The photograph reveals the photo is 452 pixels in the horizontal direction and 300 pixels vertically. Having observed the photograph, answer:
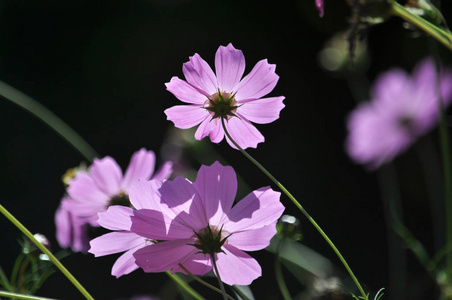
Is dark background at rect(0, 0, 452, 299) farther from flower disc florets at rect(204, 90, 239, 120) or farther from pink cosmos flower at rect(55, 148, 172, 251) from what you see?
flower disc florets at rect(204, 90, 239, 120)

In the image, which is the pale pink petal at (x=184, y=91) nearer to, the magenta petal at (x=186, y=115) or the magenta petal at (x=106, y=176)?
the magenta petal at (x=186, y=115)

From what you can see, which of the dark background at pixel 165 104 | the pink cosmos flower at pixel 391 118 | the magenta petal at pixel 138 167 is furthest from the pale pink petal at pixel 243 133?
the dark background at pixel 165 104

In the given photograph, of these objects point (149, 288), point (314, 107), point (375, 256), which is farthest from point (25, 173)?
point (375, 256)

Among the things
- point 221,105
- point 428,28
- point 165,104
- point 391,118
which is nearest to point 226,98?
point 221,105

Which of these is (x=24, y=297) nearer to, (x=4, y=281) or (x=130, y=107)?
(x=4, y=281)

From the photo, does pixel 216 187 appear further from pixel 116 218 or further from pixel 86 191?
pixel 86 191

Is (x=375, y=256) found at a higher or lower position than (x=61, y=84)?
lower

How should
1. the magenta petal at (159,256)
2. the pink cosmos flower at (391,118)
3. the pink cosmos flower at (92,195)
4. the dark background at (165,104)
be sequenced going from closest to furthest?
1. the magenta petal at (159,256)
2. the pink cosmos flower at (92,195)
3. the pink cosmos flower at (391,118)
4. the dark background at (165,104)
